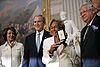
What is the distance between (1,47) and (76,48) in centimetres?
152

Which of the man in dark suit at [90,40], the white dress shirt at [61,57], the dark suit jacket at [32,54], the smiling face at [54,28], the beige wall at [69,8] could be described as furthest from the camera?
the beige wall at [69,8]

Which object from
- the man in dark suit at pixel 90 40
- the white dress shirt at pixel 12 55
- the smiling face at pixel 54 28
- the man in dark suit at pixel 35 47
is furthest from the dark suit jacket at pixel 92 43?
the white dress shirt at pixel 12 55

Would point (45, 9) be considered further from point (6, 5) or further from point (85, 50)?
point (85, 50)

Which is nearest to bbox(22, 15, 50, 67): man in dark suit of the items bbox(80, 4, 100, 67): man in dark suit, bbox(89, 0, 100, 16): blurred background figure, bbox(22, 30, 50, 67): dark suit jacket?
bbox(22, 30, 50, 67): dark suit jacket

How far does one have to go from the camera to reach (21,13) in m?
4.58

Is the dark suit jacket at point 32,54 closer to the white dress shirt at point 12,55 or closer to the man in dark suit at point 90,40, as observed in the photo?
the white dress shirt at point 12,55

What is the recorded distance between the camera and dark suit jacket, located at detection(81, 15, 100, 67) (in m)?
2.52

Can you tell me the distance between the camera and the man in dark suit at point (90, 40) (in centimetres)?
251

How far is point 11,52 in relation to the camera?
3859 mm

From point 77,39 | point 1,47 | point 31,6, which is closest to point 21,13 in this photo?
point 31,6

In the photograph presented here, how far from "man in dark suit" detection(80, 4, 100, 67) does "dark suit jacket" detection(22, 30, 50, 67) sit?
2.84ft

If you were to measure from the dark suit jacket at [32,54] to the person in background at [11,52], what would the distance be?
11.2 inches

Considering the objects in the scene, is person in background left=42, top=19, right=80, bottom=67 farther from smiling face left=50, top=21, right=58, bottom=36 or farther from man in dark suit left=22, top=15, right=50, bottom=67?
man in dark suit left=22, top=15, right=50, bottom=67

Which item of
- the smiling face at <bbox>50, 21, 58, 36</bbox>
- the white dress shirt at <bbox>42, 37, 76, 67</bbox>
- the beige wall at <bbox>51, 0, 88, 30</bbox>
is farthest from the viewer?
the beige wall at <bbox>51, 0, 88, 30</bbox>
